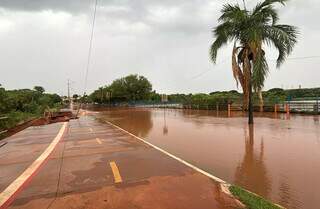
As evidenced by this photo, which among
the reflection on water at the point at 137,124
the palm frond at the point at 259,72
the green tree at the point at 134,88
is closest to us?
the palm frond at the point at 259,72

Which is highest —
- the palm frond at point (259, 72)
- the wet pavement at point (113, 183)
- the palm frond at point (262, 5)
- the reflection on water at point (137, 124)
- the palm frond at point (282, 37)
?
the palm frond at point (262, 5)

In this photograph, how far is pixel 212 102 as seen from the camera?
4334cm

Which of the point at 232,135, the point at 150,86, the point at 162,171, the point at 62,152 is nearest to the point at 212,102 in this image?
the point at 232,135

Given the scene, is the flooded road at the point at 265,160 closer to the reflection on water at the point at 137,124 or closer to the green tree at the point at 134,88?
the reflection on water at the point at 137,124

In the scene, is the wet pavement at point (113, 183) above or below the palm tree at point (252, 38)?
below

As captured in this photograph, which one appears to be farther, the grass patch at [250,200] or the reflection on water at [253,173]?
the reflection on water at [253,173]

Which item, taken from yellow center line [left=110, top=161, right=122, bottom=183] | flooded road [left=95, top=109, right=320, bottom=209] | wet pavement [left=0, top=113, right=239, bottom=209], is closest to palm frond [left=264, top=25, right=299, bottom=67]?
flooded road [left=95, top=109, right=320, bottom=209]

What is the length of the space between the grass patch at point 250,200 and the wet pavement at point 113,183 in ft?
0.62

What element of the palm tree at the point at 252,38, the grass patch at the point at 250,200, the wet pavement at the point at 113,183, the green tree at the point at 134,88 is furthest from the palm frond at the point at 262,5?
the green tree at the point at 134,88

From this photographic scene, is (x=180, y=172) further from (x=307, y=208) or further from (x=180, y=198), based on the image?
(x=307, y=208)

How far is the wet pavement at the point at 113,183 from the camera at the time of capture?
19.1 feet

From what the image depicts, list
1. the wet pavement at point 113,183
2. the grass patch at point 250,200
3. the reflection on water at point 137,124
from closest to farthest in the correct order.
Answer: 1. the grass patch at point 250,200
2. the wet pavement at point 113,183
3. the reflection on water at point 137,124

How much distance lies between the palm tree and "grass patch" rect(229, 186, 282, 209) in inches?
499

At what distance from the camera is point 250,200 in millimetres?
5707
